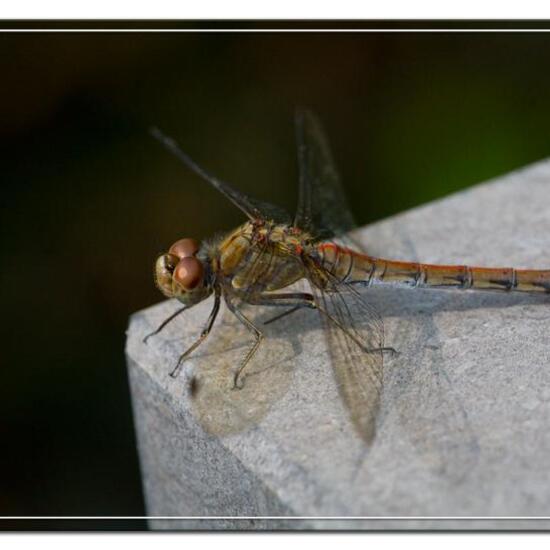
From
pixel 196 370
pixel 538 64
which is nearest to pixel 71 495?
pixel 196 370

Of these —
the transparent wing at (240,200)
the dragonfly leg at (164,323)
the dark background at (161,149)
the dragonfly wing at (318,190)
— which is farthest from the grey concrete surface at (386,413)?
the dark background at (161,149)

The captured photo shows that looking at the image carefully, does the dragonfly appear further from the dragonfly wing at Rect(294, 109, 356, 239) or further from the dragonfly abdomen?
the dragonfly wing at Rect(294, 109, 356, 239)

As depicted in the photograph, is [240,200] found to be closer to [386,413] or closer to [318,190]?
[318,190]

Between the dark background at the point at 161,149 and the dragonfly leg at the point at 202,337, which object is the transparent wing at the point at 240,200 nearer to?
the dragonfly leg at the point at 202,337

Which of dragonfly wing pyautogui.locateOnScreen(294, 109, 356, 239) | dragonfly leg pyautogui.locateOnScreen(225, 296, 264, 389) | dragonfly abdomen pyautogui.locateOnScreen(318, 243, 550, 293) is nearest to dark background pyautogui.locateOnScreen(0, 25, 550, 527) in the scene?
dragonfly wing pyautogui.locateOnScreen(294, 109, 356, 239)

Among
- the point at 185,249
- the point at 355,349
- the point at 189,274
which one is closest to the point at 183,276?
the point at 189,274

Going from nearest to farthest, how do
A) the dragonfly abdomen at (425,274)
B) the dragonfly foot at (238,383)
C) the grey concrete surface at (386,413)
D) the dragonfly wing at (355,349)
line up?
the grey concrete surface at (386,413)
the dragonfly wing at (355,349)
the dragonfly foot at (238,383)
the dragonfly abdomen at (425,274)
